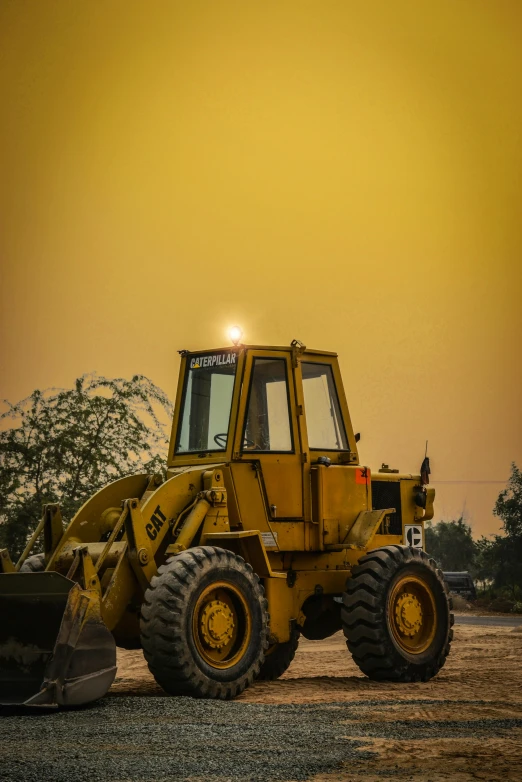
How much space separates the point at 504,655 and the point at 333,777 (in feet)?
36.3

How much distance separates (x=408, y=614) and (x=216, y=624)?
121 inches

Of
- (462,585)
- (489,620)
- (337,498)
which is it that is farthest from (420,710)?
(462,585)

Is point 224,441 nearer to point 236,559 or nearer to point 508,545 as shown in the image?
point 236,559

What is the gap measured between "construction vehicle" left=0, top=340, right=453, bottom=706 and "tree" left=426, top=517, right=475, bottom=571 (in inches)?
1623

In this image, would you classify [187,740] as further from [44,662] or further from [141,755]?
[44,662]

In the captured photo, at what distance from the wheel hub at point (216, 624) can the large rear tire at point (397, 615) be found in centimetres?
208

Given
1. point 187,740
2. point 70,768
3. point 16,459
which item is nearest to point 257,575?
point 187,740

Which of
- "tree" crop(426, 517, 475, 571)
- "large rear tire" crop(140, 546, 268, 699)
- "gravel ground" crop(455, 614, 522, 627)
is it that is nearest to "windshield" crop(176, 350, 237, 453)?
"large rear tire" crop(140, 546, 268, 699)

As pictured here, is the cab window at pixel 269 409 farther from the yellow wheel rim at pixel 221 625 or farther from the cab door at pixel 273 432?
the yellow wheel rim at pixel 221 625

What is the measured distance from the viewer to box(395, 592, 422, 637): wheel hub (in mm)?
13992

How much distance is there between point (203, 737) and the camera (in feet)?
29.9

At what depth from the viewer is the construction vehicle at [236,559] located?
36.7ft

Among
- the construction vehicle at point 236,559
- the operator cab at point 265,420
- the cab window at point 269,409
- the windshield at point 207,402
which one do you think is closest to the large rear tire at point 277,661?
the construction vehicle at point 236,559

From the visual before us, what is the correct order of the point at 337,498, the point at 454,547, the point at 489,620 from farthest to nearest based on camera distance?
the point at 454,547
the point at 489,620
the point at 337,498
